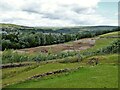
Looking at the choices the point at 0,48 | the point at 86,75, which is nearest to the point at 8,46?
the point at 0,48

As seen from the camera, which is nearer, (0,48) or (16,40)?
(0,48)

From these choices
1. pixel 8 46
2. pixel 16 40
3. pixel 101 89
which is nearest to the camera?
pixel 101 89

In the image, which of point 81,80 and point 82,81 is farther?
point 81,80

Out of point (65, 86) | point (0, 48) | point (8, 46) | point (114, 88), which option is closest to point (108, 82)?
point (114, 88)

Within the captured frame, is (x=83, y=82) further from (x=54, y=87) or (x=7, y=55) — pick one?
(x=7, y=55)

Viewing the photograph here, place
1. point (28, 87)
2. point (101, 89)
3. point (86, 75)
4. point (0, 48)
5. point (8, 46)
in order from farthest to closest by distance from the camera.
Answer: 1. point (8, 46)
2. point (0, 48)
3. point (86, 75)
4. point (28, 87)
5. point (101, 89)

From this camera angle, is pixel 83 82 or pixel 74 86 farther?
pixel 83 82

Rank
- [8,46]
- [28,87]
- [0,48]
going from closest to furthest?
[28,87]
[0,48]
[8,46]

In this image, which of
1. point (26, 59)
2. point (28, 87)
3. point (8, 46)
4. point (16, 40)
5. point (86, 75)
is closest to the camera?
point (28, 87)

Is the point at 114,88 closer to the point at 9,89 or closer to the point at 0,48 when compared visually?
the point at 9,89
